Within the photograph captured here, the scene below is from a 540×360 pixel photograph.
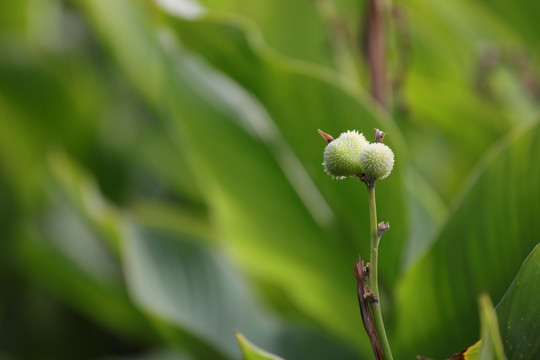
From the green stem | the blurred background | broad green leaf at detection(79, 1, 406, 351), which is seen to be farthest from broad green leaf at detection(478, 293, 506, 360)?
broad green leaf at detection(79, 1, 406, 351)

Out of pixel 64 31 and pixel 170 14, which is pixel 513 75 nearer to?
pixel 170 14

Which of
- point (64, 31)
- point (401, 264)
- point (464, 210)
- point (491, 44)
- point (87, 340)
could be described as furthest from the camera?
point (64, 31)

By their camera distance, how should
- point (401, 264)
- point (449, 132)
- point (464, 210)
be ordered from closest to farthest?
point (464, 210), point (401, 264), point (449, 132)

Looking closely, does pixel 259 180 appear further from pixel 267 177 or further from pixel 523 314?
pixel 523 314

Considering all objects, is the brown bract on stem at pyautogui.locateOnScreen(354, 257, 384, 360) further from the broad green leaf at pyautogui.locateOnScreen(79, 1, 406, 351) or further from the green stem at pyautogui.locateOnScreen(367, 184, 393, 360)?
the broad green leaf at pyautogui.locateOnScreen(79, 1, 406, 351)

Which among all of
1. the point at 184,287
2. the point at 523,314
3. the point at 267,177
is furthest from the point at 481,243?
the point at 184,287

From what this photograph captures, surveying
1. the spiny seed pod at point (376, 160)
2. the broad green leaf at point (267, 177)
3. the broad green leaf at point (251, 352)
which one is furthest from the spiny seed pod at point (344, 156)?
the broad green leaf at point (267, 177)

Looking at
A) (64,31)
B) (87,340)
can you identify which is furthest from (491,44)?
(64,31)
